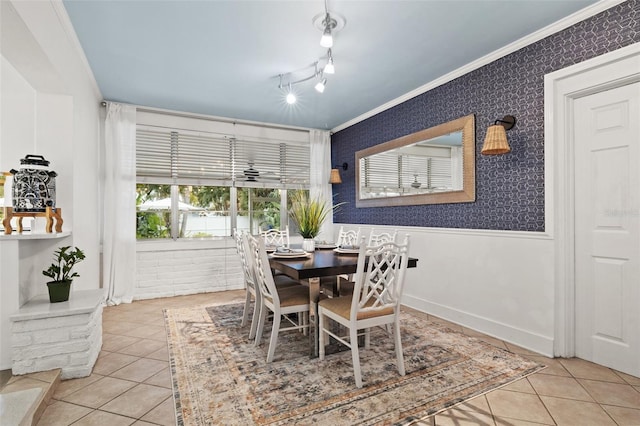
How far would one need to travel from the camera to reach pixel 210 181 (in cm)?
507

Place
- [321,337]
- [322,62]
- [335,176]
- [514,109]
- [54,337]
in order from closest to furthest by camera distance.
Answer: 1. [54,337]
2. [321,337]
3. [514,109]
4. [322,62]
5. [335,176]

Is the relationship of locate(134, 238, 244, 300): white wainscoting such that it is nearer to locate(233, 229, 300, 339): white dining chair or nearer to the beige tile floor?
locate(233, 229, 300, 339): white dining chair

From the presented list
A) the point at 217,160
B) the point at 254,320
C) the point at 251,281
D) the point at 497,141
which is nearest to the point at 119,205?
the point at 217,160

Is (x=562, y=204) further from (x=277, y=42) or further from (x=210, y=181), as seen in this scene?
(x=210, y=181)

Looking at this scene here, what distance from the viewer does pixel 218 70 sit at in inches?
134

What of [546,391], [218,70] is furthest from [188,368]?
[218,70]

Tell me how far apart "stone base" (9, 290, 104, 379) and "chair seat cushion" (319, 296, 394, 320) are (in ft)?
5.36

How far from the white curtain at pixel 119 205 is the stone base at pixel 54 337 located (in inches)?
75.8

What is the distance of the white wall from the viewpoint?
7.00 feet

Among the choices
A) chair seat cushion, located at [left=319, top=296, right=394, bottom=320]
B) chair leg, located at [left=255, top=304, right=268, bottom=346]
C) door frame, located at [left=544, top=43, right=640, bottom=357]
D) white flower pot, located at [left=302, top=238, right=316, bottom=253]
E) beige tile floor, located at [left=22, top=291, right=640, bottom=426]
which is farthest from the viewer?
white flower pot, located at [left=302, top=238, right=316, bottom=253]

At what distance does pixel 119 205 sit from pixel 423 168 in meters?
3.80

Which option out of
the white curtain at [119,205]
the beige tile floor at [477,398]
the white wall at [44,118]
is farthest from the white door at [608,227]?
the white curtain at [119,205]

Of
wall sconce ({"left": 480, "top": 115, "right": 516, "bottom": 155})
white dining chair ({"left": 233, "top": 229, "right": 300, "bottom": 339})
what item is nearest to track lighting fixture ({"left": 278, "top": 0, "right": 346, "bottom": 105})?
wall sconce ({"left": 480, "top": 115, "right": 516, "bottom": 155})

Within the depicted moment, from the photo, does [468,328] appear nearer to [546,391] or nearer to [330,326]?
[546,391]
